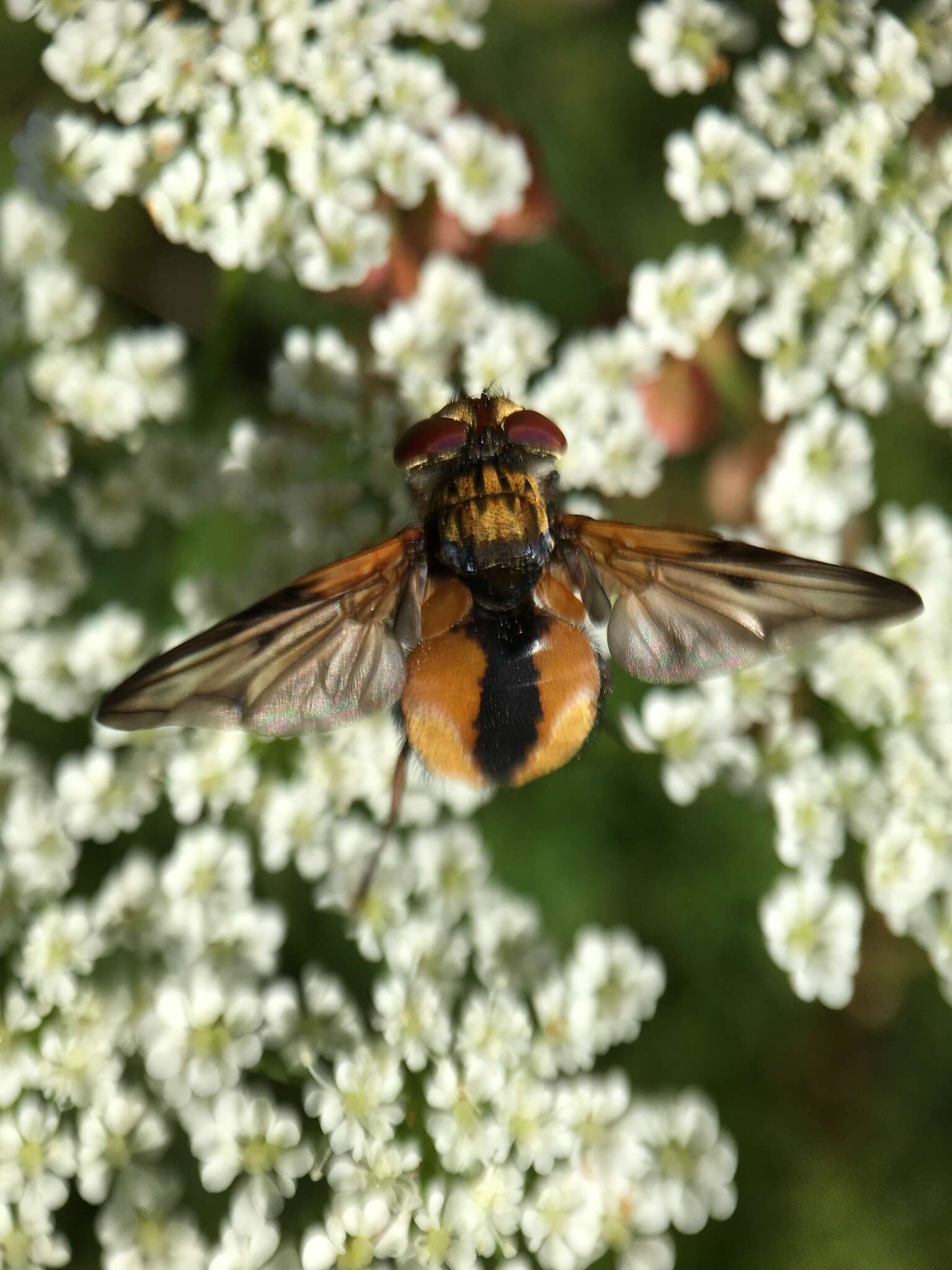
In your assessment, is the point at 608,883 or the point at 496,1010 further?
the point at 608,883

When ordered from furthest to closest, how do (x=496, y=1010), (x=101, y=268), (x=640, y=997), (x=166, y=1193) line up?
(x=101, y=268), (x=640, y=997), (x=496, y=1010), (x=166, y=1193)

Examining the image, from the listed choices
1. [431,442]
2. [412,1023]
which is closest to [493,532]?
[431,442]

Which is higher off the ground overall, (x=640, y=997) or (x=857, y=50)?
(x=857, y=50)

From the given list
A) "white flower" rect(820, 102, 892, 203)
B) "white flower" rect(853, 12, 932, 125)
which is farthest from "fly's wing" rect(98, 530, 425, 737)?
"white flower" rect(853, 12, 932, 125)

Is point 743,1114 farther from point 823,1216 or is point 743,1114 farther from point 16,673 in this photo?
point 16,673

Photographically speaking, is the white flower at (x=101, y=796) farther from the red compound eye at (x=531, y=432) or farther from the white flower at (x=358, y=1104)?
the red compound eye at (x=531, y=432)

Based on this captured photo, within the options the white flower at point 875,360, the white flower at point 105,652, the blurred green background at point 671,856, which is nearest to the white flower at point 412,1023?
the blurred green background at point 671,856

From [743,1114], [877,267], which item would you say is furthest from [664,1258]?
[877,267]
